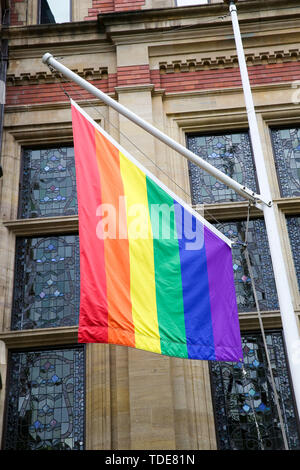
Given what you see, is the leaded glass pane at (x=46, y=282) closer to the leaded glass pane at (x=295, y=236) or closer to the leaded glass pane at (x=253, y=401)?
the leaded glass pane at (x=253, y=401)

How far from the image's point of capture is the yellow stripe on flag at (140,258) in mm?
7402

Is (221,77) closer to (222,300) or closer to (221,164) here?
(221,164)

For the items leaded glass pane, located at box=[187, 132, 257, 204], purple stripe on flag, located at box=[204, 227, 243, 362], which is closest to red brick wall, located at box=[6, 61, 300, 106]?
leaded glass pane, located at box=[187, 132, 257, 204]

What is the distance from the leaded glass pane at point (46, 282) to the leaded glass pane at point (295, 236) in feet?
11.9

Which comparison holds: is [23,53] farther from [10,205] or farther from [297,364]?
[297,364]

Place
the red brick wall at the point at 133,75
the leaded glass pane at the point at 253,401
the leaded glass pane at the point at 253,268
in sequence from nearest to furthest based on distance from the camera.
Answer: the leaded glass pane at the point at 253,401 → the leaded glass pane at the point at 253,268 → the red brick wall at the point at 133,75

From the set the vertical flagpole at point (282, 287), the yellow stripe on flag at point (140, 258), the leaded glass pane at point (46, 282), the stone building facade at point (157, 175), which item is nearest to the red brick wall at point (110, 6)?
the stone building facade at point (157, 175)

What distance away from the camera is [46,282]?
11.4 metres

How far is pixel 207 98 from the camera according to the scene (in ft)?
42.2

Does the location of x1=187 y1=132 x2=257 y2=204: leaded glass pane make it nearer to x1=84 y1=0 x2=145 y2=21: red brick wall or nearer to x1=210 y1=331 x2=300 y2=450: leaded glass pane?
x1=210 y1=331 x2=300 y2=450: leaded glass pane

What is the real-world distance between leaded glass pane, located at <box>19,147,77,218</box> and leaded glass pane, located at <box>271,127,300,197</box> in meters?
3.74
